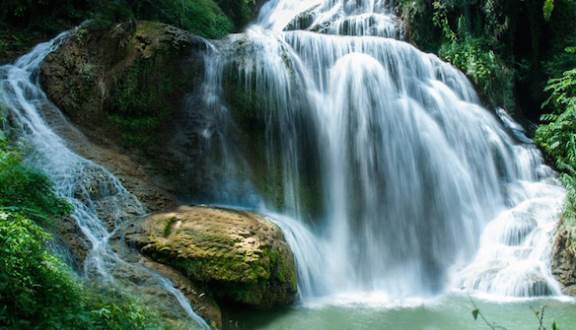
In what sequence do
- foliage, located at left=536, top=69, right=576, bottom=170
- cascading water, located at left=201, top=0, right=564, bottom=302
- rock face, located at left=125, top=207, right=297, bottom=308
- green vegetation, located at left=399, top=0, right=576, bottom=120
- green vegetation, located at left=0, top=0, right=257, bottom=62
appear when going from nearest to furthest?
rock face, located at left=125, top=207, right=297, bottom=308
cascading water, located at left=201, top=0, right=564, bottom=302
green vegetation, located at left=0, top=0, right=257, bottom=62
foliage, located at left=536, top=69, right=576, bottom=170
green vegetation, located at left=399, top=0, right=576, bottom=120

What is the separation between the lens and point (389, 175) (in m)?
9.94

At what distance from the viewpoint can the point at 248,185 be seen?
9.07m

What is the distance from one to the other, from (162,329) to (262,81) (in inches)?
234

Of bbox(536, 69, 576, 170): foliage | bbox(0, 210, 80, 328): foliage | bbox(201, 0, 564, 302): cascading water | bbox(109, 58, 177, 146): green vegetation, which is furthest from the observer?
bbox(536, 69, 576, 170): foliage

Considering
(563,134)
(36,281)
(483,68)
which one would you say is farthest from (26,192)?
(483,68)

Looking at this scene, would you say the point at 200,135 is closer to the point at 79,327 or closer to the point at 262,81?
the point at 262,81

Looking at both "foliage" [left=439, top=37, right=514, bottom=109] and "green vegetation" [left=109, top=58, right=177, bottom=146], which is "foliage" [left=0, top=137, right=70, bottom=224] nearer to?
"green vegetation" [left=109, top=58, right=177, bottom=146]

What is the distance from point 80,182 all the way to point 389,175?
5.63 metres

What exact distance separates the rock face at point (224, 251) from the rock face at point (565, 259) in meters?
4.44

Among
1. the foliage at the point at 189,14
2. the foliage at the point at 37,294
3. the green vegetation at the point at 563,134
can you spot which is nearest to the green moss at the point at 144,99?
the foliage at the point at 189,14

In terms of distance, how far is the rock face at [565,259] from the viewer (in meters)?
8.05

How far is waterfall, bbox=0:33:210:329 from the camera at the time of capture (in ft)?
18.8

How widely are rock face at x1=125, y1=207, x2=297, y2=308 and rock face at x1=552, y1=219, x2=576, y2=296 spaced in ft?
14.6

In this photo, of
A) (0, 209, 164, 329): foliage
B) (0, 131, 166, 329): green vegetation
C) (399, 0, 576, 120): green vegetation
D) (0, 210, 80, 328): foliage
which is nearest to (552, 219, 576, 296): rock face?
(0, 131, 166, 329): green vegetation
